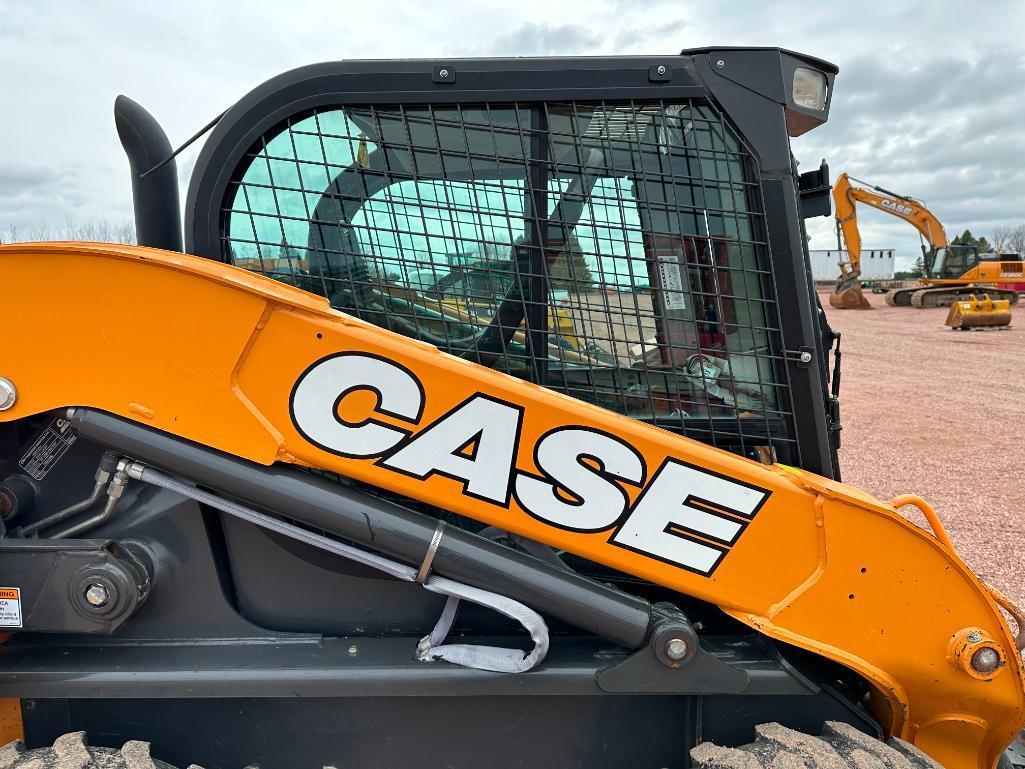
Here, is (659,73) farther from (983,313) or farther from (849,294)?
(849,294)

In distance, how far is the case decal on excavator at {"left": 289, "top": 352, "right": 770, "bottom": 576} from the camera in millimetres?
1653

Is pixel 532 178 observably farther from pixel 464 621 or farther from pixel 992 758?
pixel 992 758

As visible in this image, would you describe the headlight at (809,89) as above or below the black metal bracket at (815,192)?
above

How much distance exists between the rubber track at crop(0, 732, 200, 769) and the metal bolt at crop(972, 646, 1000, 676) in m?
1.98

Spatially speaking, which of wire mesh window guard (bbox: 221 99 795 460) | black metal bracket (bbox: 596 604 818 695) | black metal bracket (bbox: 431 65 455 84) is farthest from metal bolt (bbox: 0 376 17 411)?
black metal bracket (bbox: 596 604 818 695)

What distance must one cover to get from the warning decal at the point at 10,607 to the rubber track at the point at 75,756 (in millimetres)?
269

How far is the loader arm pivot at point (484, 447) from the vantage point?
1.61m

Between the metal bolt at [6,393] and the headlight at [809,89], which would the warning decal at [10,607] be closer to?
the metal bolt at [6,393]

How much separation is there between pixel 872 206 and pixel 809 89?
2305 centimetres

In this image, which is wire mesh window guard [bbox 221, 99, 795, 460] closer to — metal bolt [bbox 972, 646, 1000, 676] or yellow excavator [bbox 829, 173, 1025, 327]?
metal bolt [bbox 972, 646, 1000, 676]

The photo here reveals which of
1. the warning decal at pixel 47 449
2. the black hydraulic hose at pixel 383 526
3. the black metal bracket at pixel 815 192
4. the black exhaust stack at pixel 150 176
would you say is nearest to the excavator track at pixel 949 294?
the black metal bracket at pixel 815 192

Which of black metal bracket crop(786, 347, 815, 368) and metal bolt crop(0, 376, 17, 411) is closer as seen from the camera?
metal bolt crop(0, 376, 17, 411)

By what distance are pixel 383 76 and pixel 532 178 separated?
434mm

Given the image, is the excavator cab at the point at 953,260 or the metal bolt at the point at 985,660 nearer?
the metal bolt at the point at 985,660
